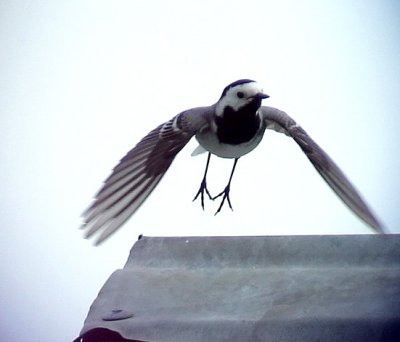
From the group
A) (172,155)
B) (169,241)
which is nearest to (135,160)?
(172,155)

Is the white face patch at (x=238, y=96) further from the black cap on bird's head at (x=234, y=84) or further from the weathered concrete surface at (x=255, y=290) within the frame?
the weathered concrete surface at (x=255, y=290)

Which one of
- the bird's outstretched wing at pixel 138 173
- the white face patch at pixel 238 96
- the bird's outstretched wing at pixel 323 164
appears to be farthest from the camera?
the white face patch at pixel 238 96

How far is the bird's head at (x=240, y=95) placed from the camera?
175 cm

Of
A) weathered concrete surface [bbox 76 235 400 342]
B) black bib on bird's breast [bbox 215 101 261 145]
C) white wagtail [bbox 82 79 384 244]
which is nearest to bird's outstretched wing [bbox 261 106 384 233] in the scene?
white wagtail [bbox 82 79 384 244]

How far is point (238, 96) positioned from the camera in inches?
70.4

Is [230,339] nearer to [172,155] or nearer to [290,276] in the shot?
[290,276]

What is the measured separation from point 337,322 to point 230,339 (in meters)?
0.16

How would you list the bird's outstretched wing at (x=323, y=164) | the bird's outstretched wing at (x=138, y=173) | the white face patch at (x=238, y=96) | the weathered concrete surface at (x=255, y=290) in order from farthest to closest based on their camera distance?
the white face patch at (x=238, y=96) < the bird's outstretched wing at (x=323, y=164) < the bird's outstretched wing at (x=138, y=173) < the weathered concrete surface at (x=255, y=290)

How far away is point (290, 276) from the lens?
3.92ft

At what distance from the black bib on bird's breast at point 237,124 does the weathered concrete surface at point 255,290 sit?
1.54ft

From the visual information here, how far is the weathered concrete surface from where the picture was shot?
3.20 ft

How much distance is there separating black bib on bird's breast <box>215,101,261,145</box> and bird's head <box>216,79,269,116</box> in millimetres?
12

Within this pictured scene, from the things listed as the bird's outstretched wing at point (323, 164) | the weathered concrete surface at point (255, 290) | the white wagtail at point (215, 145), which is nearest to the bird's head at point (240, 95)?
the white wagtail at point (215, 145)

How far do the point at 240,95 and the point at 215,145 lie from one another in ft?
0.49
